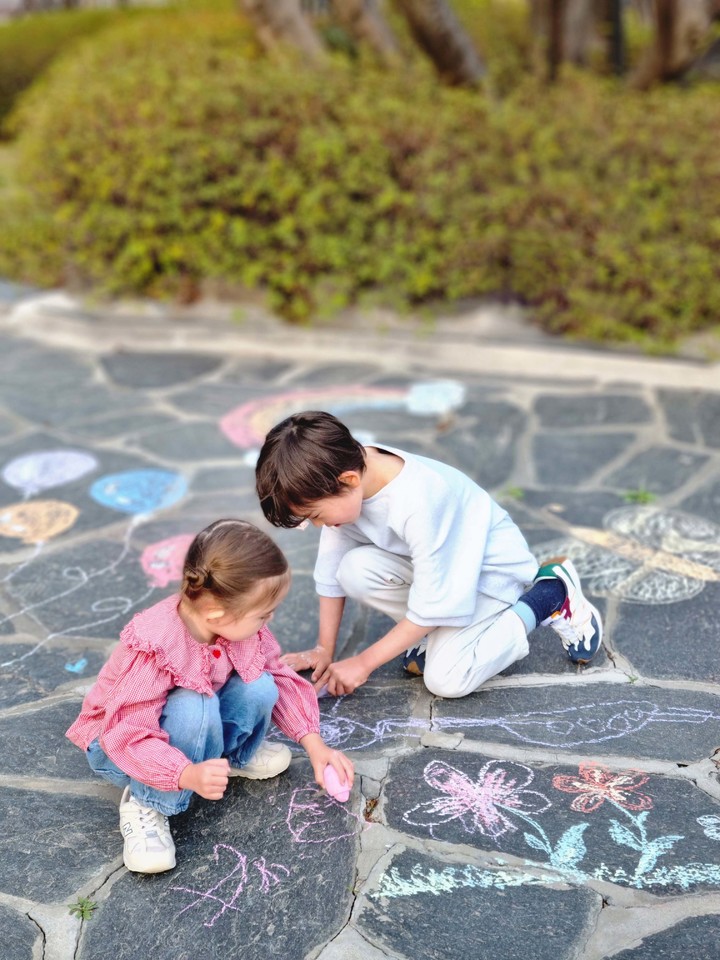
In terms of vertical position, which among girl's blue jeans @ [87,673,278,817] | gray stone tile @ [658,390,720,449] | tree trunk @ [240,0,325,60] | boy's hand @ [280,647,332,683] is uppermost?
tree trunk @ [240,0,325,60]

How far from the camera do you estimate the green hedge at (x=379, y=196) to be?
5.89m

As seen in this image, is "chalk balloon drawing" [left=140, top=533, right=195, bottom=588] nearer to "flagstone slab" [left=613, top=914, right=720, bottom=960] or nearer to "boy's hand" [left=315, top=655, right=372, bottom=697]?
"boy's hand" [left=315, top=655, right=372, bottom=697]

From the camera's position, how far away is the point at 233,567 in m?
2.27

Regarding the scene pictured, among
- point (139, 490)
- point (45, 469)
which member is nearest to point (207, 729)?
point (139, 490)

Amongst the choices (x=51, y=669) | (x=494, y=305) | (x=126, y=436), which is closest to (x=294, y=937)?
(x=51, y=669)

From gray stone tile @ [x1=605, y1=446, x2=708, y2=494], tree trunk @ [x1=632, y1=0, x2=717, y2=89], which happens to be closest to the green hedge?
tree trunk @ [x1=632, y1=0, x2=717, y2=89]

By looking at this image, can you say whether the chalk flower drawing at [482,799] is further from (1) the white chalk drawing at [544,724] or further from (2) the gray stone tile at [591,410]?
(2) the gray stone tile at [591,410]

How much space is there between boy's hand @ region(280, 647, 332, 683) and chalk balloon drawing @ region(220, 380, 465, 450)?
7.10 ft

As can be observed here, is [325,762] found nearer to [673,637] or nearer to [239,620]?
[239,620]

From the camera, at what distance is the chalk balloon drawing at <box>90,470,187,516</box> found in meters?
4.29

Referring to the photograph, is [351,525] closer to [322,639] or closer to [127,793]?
[322,639]

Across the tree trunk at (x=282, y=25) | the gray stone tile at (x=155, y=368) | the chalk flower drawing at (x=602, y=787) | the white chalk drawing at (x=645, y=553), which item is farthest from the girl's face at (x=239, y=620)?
the tree trunk at (x=282, y=25)

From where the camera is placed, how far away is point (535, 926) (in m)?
2.16

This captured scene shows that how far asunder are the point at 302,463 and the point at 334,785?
31.8 inches
